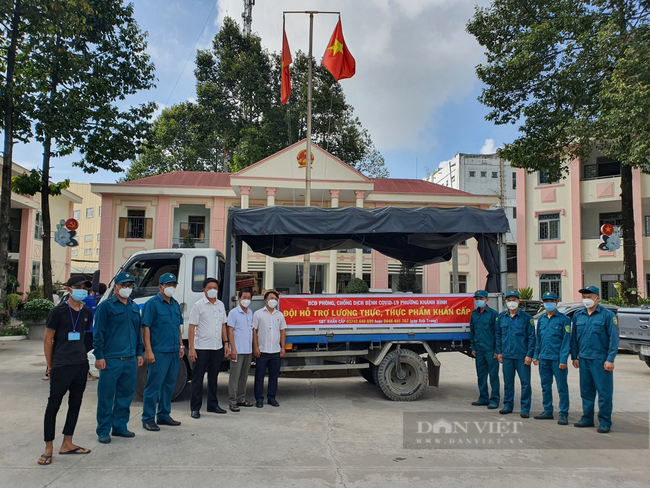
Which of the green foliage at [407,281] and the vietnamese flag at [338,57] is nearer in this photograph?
the vietnamese flag at [338,57]

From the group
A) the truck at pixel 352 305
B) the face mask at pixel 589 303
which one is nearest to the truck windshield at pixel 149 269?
the truck at pixel 352 305

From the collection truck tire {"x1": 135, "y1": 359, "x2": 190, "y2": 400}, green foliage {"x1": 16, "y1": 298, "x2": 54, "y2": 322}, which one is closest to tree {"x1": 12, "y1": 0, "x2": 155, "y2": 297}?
green foliage {"x1": 16, "y1": 298, "x2": 54, "y2": 322}

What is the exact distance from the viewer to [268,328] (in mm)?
7297

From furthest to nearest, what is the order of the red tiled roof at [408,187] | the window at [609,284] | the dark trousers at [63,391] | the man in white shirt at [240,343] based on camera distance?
the red tiled roof at [408,187]
the window at [609,284]
the man in white shirt at [240,343]
the dark trousers at [63,391]

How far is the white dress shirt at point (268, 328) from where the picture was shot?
7.26 metres

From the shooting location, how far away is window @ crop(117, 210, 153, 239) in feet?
87.6

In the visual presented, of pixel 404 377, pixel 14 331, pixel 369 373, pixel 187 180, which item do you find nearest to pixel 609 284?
pixel 369 373

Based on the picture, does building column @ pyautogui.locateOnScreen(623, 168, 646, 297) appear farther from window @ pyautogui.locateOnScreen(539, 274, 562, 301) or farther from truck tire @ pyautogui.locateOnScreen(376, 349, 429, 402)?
truck tire @ pyautogui.locateOnScreen(376, 349, 429, 402)

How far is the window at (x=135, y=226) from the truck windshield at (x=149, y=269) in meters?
20.2

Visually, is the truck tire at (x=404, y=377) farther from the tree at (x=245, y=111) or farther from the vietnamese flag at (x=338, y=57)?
the tree at (x=245, y=111)

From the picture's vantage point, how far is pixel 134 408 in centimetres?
719

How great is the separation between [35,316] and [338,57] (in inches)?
511

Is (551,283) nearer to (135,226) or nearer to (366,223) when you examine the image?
(366,223)

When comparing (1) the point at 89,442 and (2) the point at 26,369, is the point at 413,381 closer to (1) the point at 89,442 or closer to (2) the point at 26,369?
(1) the point at 89,442
